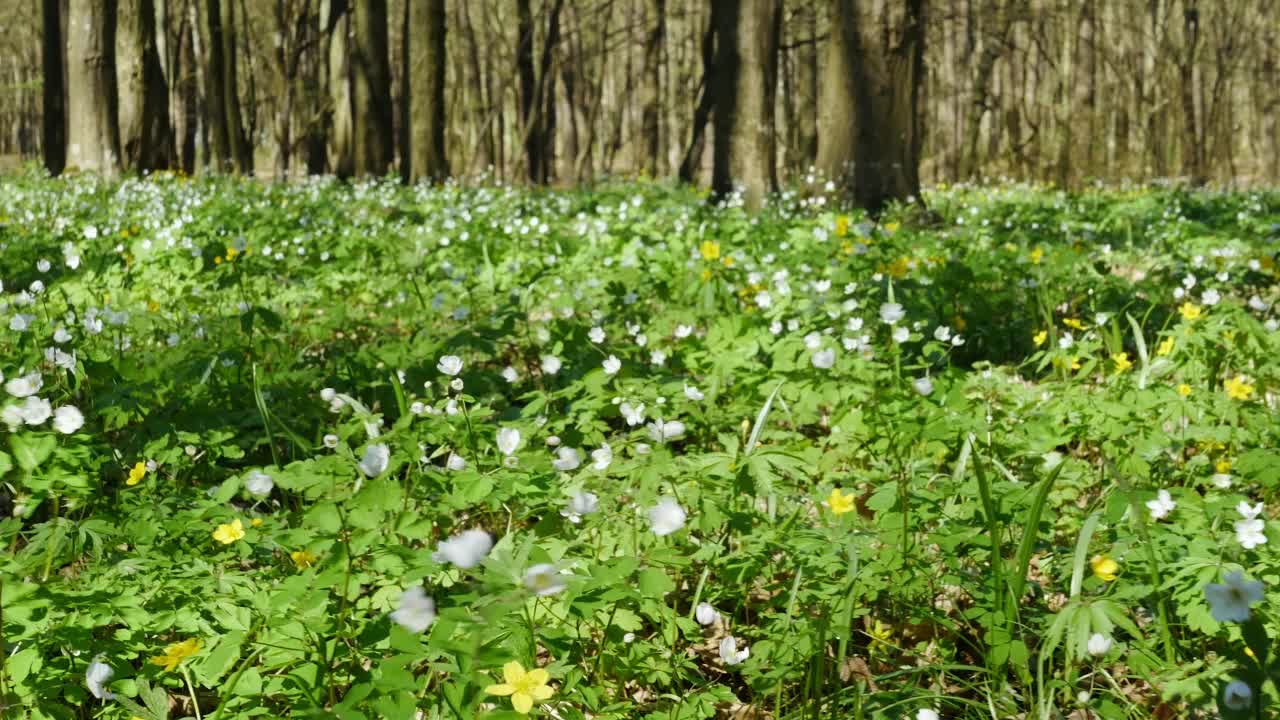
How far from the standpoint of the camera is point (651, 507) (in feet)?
7.30

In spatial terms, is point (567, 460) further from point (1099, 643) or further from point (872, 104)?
point (872, 104)

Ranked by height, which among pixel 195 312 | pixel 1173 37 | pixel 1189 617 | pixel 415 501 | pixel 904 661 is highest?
pixel 1173 37

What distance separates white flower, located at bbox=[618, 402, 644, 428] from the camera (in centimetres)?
292

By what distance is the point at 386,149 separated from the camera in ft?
49.3

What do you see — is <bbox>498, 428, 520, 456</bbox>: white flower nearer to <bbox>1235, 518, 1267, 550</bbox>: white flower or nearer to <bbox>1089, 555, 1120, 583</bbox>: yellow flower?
<bbox>1089, 555, 1120, 583</bbox>: yellow flower

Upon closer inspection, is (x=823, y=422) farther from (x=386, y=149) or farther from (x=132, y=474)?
(x=386, y=149)

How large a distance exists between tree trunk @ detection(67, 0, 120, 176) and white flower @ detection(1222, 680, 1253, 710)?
14.5m

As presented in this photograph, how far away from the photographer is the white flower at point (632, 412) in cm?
292

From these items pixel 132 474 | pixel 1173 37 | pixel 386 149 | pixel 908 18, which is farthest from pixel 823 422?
pixel 1173 37

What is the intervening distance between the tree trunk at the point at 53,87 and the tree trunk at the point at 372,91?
561 centimetres

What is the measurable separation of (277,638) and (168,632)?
0.54 m

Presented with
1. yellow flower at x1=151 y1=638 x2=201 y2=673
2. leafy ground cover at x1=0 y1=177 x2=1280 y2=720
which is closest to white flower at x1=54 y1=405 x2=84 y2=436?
leafy ground cover at x1=0 y1=177 x2=1280 y2=720

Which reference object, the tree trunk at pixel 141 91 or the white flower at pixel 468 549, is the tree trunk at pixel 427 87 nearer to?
the tree trunk at pixel 141 91

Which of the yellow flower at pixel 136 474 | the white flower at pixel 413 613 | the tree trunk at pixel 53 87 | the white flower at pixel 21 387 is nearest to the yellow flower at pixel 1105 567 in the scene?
the white flower at pixel 413 613
